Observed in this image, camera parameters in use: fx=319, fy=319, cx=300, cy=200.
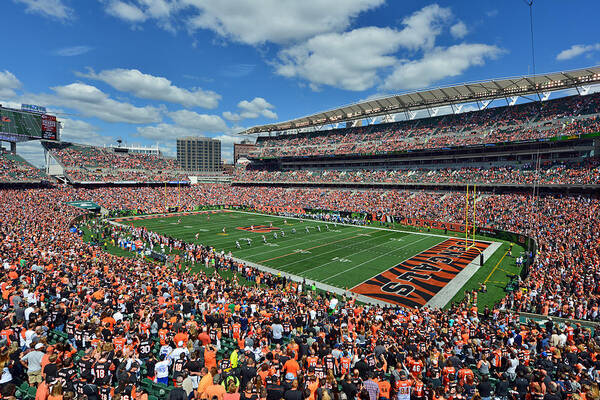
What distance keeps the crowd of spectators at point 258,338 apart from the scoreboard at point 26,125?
3867cm

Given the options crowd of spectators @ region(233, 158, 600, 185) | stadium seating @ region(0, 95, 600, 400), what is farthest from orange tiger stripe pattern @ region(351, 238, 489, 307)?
crowd of spectators @ region(233, 158, 600, 185)

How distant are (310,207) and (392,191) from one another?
1428 cm

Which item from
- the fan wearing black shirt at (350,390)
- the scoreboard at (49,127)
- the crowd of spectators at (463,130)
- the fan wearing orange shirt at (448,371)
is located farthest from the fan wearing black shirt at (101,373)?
the scoreboard at (49,127)

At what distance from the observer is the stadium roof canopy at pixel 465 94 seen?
144ft

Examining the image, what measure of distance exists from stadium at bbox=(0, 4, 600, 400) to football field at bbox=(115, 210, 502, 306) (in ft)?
0.79

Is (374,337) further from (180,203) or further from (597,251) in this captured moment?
(180,203)

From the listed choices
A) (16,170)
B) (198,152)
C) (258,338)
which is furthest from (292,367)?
(198,152)

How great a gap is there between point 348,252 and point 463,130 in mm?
38307

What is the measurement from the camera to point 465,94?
5372 cm

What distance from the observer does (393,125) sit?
67062 millimetres

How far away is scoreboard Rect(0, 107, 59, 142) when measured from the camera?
50.2m

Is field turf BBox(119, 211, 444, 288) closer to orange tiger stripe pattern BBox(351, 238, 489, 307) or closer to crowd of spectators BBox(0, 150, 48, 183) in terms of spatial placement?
orange tiger stripe pattern BBox(351, 238, 489, 307)

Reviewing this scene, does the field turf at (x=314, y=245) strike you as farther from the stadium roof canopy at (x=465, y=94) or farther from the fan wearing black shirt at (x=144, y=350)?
the stadium roof canopy at (x=465, y=94)

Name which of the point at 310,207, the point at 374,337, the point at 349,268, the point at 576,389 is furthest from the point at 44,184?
the point at 576,389
